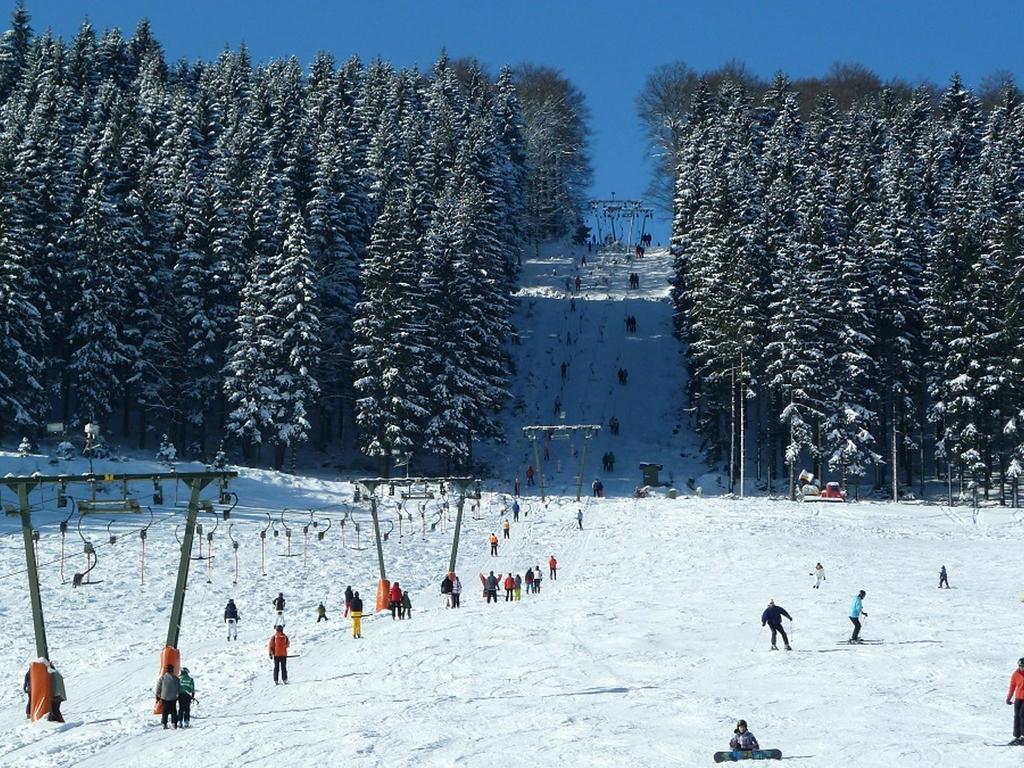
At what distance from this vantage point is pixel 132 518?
45.7m

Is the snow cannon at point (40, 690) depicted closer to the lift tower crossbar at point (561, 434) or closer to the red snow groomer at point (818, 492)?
the lift tower crossbar at point (561, 434)

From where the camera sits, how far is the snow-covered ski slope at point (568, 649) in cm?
1866

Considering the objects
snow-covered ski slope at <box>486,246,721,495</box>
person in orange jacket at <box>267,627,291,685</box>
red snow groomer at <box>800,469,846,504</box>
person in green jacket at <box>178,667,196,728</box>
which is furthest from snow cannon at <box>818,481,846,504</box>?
person in green jacket at <box>178,667,196,728</box>

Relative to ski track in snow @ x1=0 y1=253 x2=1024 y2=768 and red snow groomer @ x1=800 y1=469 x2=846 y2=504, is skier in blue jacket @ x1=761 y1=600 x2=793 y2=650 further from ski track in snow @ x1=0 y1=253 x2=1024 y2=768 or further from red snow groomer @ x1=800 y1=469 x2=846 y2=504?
red snow groomer @ x1=800 y1=469 x2=846 y2=504

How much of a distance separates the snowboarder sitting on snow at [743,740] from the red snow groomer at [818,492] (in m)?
35.2

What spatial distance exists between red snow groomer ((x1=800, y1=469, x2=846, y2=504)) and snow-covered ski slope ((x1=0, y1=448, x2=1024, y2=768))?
2525mm

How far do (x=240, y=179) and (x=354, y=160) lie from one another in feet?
36.2

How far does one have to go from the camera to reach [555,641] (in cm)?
2709

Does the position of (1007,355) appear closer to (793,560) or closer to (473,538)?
(793,560)

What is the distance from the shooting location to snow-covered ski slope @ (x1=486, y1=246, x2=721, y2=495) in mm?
64125

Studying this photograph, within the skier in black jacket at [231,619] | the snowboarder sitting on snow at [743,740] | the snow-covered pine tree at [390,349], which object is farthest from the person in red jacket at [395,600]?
the snow-covered pine tree at [390,349]

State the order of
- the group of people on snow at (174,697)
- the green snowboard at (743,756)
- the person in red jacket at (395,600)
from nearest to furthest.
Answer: the green snowboard at (743,756), the group of people on snow at (174,697), the person in red jacket at (395,600)

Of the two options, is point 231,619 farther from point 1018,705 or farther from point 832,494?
point 832,494

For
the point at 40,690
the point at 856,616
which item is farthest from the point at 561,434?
the point at 40,690
